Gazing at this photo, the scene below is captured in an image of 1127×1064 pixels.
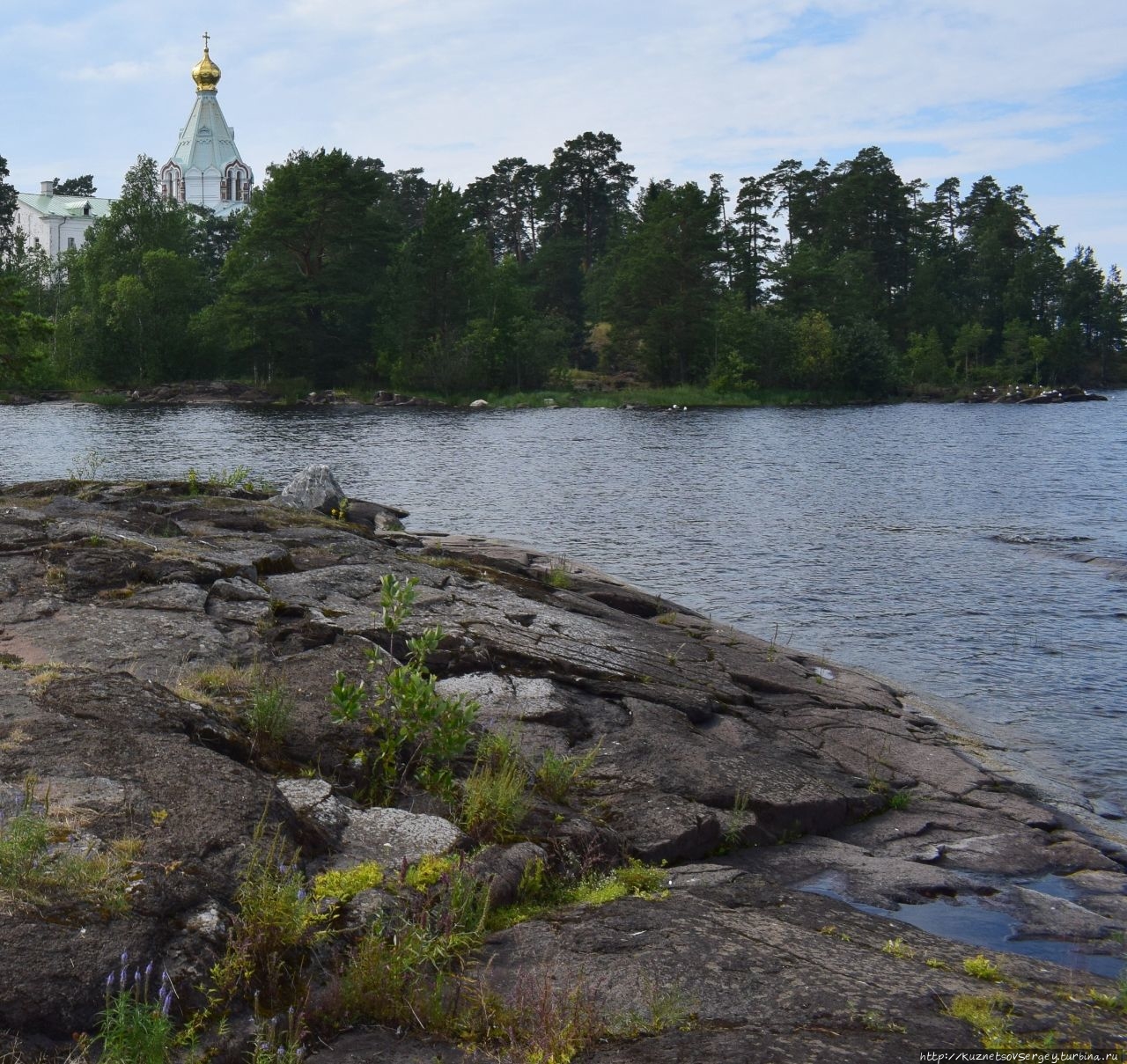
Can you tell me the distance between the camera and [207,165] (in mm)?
154375

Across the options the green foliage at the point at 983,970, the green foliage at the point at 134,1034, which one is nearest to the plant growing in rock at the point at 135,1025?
the green foliage at the point at 134,1034

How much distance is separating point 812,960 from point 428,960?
1943 millimetres

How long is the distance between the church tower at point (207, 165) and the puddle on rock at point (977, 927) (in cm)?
15897

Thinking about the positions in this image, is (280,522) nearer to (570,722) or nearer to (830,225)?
(570,722)

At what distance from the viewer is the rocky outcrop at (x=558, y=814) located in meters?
5.07

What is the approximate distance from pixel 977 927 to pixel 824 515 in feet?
74.7

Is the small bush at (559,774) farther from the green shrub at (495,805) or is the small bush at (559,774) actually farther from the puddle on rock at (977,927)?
the puddle on rock at (977,927)

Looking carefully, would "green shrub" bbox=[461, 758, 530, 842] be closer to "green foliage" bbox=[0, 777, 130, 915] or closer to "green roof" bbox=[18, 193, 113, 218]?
"green foliage" bbox=[0, 777, 130, 915]

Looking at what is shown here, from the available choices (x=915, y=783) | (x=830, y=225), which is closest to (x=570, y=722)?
(x=915, y=783)

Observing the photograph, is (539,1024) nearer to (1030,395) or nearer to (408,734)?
(408,734)

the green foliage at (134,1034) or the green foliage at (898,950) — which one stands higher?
the green foliage at (134,1034)

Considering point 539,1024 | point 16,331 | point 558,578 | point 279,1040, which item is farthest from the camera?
point 16,331

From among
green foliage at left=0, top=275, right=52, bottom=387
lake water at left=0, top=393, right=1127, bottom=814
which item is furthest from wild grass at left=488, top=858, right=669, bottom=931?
green foliage at left=0, top=275, right=52, bottom=387

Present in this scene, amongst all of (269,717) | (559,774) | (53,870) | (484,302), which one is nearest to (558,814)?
(559,774)
